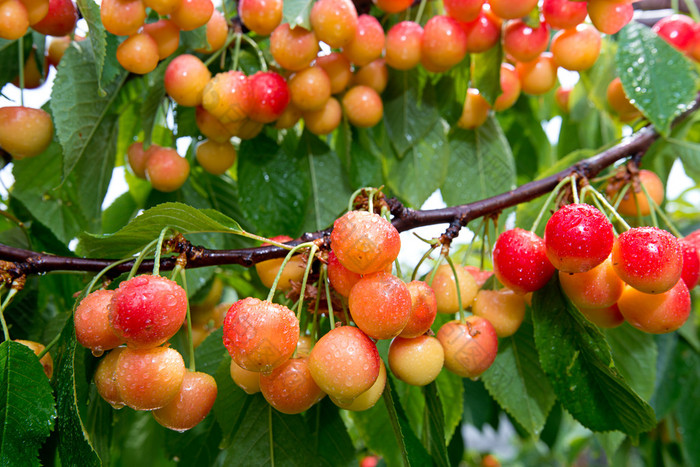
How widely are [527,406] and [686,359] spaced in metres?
0.60

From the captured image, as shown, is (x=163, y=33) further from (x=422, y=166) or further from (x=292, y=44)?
(x=422, y=166)

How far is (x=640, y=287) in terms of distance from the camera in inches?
22.6

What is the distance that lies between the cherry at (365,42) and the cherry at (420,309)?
0.40 meters

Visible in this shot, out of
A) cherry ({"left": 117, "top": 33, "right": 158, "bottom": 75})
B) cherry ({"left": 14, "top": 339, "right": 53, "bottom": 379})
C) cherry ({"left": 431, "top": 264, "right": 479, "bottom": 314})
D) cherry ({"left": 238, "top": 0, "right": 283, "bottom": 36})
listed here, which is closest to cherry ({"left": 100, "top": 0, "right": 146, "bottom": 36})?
cherry ({"left": 117, "top": 33, "right": 158, "bottom": 75})

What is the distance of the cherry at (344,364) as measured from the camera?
0.51 m

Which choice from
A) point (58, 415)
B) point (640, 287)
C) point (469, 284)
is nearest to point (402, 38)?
point (469, 284)

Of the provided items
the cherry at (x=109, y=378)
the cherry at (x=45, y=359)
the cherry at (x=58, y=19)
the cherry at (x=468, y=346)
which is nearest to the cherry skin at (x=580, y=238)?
the cherry at (x=468, y=346)

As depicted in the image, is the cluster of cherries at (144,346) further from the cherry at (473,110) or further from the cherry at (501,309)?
the cherry at (473,110)

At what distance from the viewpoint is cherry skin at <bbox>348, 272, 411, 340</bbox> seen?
51 cm

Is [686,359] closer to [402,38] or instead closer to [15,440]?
[402,38]

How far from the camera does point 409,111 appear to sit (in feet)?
3.12

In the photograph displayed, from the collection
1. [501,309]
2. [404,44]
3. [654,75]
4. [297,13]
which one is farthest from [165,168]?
[654,75]

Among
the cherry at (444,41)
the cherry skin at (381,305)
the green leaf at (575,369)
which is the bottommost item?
the green leaf at (575,369)

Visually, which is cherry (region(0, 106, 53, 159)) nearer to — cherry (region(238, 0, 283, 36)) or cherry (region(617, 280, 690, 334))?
cherry (region(238, 0, 283, 36))
